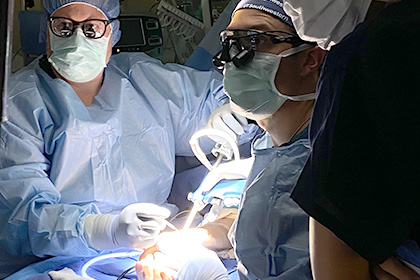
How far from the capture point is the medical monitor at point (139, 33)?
2.90 m

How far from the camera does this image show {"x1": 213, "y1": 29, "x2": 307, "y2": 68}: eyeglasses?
1.49m

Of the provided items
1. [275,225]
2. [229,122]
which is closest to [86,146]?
[229,122]

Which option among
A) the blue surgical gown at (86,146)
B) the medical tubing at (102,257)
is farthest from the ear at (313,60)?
the blue surgical gown at (86,146)

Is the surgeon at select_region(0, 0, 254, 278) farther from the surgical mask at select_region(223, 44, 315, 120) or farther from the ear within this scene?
the ear

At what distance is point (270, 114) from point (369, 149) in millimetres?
760

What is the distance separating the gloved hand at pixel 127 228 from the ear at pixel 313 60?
2.66 ft

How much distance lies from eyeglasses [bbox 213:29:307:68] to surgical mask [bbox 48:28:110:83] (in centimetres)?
94

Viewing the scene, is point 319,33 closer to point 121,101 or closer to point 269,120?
point 269,120

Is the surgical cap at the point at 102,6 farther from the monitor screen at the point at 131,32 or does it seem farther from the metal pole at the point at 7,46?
the metal pole at the point at 7,46

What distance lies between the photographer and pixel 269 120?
62.0 inches

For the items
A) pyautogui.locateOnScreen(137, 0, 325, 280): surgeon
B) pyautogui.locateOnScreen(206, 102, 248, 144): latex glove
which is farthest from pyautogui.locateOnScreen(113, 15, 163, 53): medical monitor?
pyautogui.locateOnScreen(137, 0, 325, 280): surgeon

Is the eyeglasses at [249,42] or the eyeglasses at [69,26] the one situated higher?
the eyeglasses at [249,42]

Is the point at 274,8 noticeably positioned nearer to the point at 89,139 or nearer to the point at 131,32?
the point at 89,139

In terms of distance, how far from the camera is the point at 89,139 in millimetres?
2248
